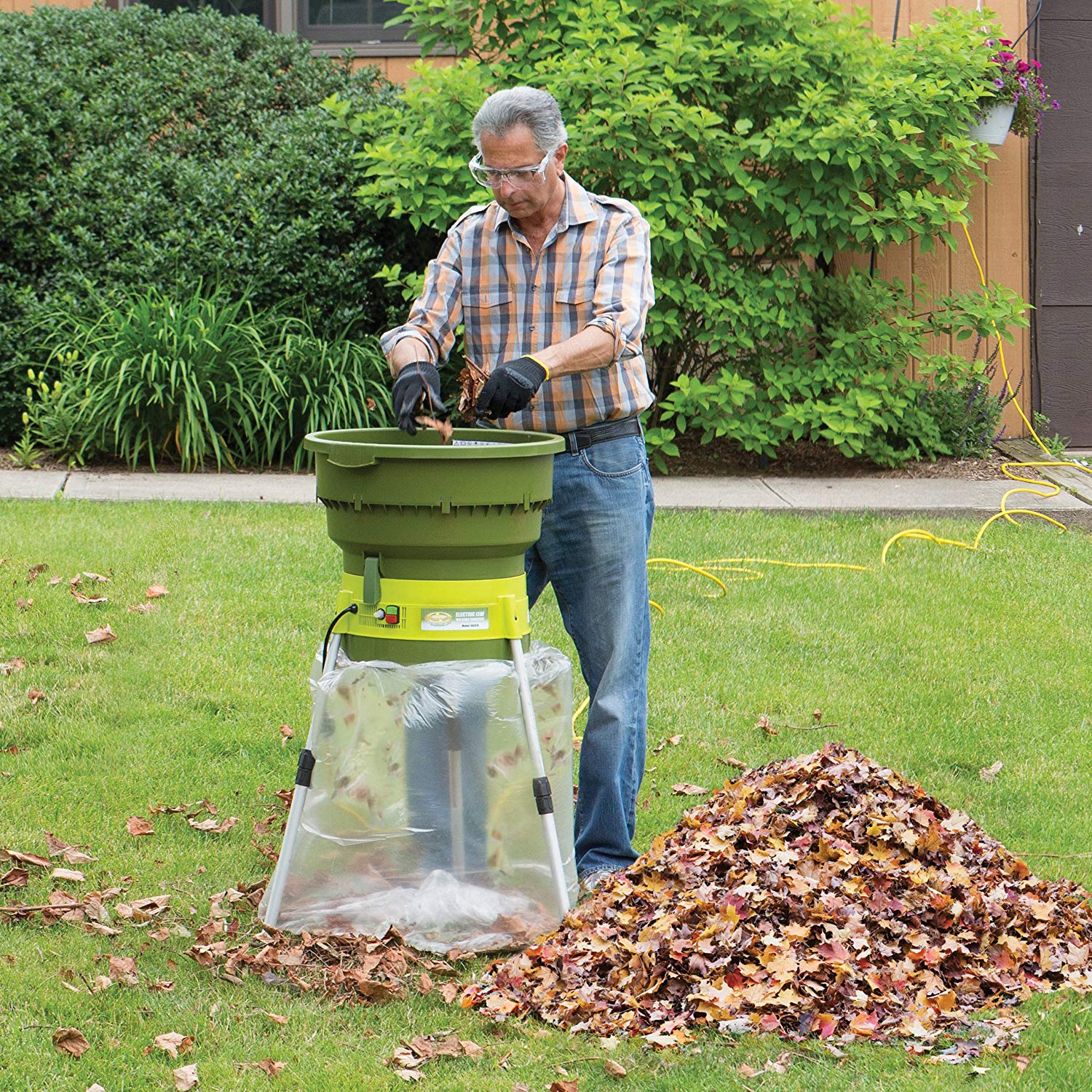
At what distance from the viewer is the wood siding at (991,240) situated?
376 inches

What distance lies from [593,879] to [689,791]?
2.59 ft

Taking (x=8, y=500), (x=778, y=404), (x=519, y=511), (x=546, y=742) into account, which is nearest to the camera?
(x=519, y=511)

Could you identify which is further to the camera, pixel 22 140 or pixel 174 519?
pixel 22 140

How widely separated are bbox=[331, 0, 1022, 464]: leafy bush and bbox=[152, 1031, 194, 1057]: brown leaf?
5633mm

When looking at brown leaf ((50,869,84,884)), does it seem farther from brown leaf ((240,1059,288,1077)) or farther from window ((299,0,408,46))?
window ((299,0,408,46))

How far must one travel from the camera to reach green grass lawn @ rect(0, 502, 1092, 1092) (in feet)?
10.1

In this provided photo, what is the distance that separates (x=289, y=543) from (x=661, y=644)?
1.93m

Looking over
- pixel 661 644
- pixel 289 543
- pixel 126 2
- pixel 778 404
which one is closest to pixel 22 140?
pixel 126 2

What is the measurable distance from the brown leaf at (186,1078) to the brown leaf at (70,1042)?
222mm

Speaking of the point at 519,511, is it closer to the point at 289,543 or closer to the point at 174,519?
the point at 289,543

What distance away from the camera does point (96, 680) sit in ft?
17.3

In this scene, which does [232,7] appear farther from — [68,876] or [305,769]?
[305,769]

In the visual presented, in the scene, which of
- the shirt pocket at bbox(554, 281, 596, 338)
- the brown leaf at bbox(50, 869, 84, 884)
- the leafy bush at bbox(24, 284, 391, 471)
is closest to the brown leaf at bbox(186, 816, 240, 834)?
the brown leaf at bbox(50, 869, 84, 884)

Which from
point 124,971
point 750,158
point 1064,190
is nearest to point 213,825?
point 124,971
